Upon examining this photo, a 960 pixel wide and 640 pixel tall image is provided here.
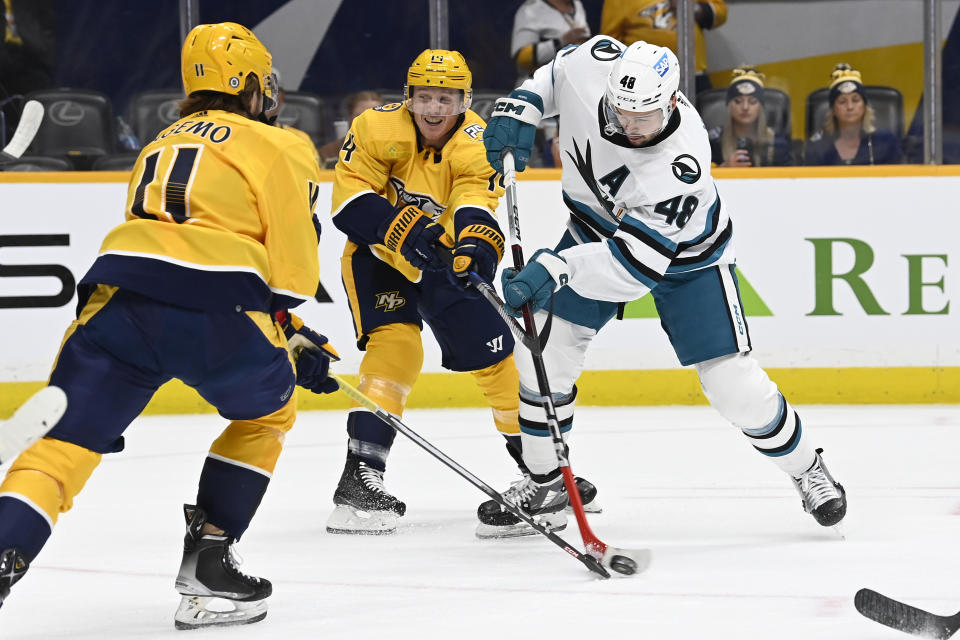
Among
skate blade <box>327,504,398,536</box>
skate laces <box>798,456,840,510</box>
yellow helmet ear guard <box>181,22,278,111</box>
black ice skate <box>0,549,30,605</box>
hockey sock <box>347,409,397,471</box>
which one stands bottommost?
skate blade <box>327,504,398,536</box>

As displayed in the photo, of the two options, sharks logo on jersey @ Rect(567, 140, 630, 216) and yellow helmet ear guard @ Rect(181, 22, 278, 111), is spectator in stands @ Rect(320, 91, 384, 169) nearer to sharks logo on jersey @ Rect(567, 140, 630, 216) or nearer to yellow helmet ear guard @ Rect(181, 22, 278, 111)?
sharks logo on jersey @ Rect(567, 140, 630, 216)

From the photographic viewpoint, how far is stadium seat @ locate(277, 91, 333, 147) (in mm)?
5766

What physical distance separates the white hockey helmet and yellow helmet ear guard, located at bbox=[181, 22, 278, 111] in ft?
2.83

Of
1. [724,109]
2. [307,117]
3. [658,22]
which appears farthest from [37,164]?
[724,109]

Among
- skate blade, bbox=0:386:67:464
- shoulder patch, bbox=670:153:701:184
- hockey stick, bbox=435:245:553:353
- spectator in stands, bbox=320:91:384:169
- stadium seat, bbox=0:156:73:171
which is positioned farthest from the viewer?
spectator in stands, bbox=320:91:384:169

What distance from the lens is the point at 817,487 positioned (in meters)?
3.29

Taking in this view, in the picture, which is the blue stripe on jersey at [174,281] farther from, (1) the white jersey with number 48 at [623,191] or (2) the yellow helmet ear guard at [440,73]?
(2) the yellow helmet ear guard at [440,73]

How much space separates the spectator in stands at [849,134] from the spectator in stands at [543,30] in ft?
3.57

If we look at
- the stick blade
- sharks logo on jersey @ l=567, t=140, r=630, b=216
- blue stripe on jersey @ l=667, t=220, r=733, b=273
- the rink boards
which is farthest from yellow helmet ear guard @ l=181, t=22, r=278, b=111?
the rink boards

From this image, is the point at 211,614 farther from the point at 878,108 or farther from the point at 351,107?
the point at 878,108

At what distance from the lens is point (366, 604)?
8.79 feet

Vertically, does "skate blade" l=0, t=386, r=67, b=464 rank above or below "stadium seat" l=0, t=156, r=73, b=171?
below

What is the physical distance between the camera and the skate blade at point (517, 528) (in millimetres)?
3338

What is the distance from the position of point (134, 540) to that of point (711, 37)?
11.4 ft
